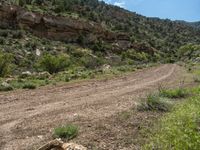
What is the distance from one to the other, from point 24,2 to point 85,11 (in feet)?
59.5

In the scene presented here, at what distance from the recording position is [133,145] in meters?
7.56

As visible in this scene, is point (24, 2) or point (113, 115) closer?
point (113, 115)

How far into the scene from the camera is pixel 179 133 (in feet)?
23.2

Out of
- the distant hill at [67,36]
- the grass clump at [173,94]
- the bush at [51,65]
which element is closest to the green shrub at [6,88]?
the grass clump at [173,94]

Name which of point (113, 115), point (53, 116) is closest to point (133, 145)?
point (113, 115)

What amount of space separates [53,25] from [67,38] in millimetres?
3711

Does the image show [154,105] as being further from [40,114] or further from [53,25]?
[53,25]

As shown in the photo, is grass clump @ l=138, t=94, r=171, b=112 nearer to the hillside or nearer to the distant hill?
the hillside

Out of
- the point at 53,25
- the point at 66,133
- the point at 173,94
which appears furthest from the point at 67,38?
the point at 66,133

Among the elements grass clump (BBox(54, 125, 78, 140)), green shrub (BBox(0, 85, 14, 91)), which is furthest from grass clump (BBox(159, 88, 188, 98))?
green shrub (BBox(0, 85, 14, 91))

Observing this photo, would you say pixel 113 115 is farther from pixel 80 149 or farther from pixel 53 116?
pixel 80 149

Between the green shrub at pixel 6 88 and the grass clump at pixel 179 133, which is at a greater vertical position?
the grass clump at pixel 179 133

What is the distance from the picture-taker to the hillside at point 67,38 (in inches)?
2195

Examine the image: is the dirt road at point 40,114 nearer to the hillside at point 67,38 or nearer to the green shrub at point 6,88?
the green shrub at point 6,88
